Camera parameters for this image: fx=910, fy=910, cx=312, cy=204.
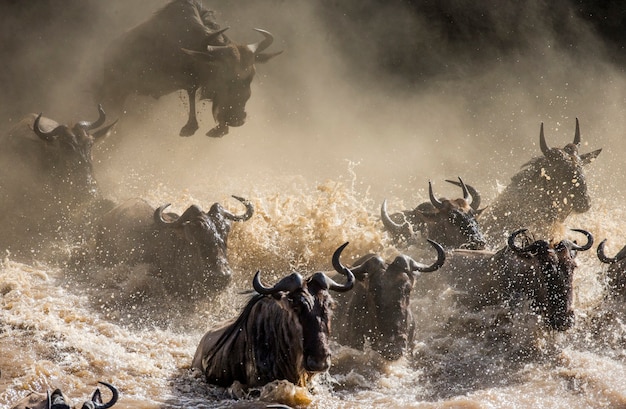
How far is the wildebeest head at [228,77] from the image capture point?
1366 cm

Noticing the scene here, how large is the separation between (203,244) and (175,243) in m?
0.50

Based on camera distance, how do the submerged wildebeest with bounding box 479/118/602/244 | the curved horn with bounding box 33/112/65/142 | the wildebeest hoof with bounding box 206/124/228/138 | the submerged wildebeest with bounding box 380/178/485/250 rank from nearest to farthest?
1. the submerged wildebeest with bounding box 380/178/485/250
2. the curved horn with bounding box 33/112/65/142
3. the submerged wildebeest with bounding box 479/118/602/244
4. the wildebeest hoof with bounding box 206/124/228/138

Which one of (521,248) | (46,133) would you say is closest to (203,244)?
(46,133)

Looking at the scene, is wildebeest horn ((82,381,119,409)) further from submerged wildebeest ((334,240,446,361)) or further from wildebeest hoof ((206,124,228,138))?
wildebeest hoof ((206,124,228,138))

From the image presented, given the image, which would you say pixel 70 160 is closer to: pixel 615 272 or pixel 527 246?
pixel 527 246

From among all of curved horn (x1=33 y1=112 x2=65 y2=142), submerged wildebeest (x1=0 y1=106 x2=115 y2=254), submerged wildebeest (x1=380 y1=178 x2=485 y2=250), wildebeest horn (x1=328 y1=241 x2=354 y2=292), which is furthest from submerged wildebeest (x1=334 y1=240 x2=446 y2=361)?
curved horn (x1=33 y1=112 x2=65 y2=142)

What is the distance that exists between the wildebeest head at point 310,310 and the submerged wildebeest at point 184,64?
6716mm

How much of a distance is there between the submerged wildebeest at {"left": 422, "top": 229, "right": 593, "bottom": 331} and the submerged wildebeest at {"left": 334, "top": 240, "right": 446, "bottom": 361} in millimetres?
1193

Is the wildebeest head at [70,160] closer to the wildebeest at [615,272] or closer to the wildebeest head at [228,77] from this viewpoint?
the wildebeest head at [228,77]

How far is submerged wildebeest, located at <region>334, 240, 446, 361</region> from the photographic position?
8.72 metres

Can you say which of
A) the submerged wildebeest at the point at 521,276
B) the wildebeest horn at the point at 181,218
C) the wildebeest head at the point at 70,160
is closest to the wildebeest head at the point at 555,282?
the submerged wildebeest at the point at 521,276

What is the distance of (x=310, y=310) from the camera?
7473 millimetres

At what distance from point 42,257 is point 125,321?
249cm

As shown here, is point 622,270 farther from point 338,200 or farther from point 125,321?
point 125,321
